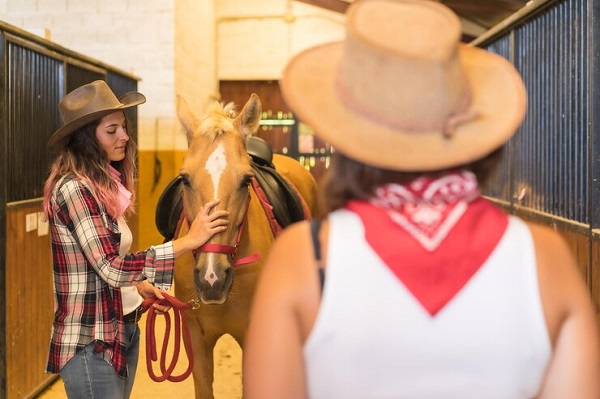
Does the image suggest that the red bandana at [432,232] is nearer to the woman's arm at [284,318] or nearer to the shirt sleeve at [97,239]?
the woman's arm at [284,318]

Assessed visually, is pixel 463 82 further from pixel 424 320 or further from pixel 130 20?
pixel 130 20

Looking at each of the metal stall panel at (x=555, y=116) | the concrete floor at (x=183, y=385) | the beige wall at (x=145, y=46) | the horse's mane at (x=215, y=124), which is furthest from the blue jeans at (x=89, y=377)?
the beige wall at (x=145, y=46)

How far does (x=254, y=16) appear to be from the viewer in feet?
33.2

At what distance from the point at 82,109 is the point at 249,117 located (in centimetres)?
79

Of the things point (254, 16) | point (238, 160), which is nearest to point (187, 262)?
point (238, 160)

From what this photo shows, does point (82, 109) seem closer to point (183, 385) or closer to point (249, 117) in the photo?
point (249, 117)

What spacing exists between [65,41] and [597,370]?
766 cm

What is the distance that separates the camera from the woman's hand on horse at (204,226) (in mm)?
2010

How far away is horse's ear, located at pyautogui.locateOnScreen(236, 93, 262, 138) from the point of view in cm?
268

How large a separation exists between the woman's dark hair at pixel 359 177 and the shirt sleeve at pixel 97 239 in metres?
1.05

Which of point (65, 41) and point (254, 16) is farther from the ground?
point (254, 16)

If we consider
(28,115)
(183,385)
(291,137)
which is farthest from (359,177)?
(291,137)

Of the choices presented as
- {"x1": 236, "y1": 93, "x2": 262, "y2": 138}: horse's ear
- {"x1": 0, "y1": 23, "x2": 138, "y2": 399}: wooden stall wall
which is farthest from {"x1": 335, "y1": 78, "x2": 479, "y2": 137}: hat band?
{"x1": 0, "y1": 23, "x2": 138, "y2": 399}: wooden stall wall

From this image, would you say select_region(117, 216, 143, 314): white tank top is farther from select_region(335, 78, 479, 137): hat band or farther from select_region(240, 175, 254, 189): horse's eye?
select_region(335, 78, 479, 137): hat band
